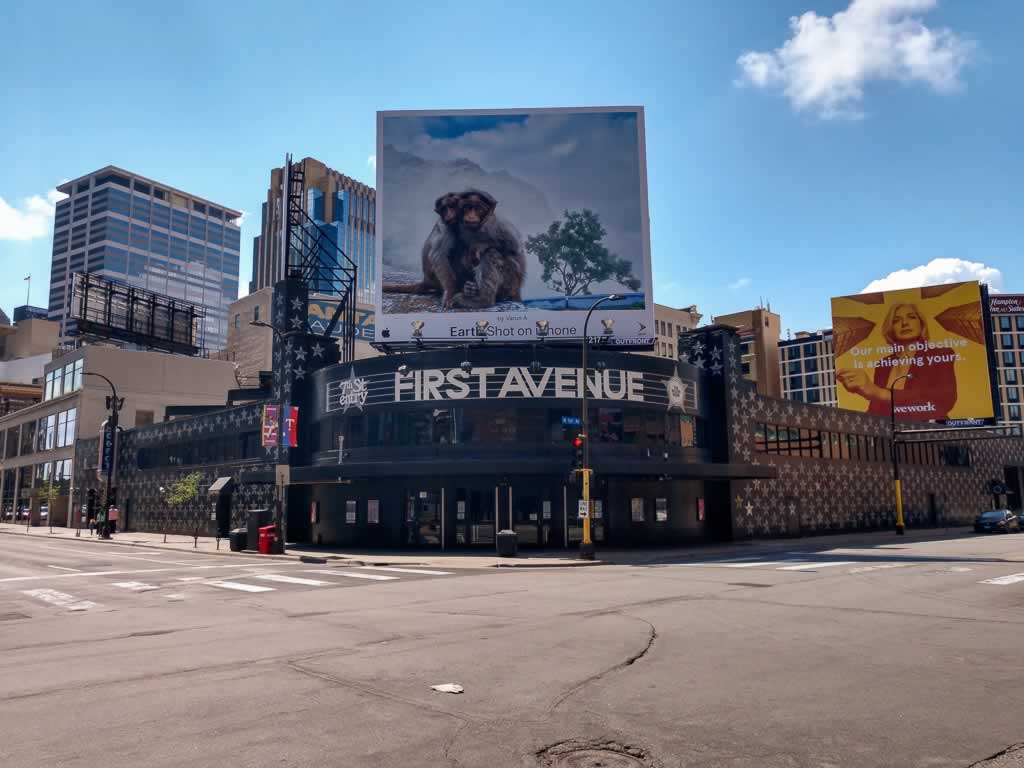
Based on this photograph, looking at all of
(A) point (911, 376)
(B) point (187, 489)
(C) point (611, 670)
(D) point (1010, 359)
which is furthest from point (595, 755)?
(D) point (1010, 359)

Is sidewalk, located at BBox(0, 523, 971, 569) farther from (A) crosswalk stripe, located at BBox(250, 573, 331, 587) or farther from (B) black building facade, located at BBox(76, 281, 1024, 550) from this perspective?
(A) crosswalk stripe, located at BBox(250, 573, 331, 587)

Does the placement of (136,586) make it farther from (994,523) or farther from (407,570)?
(994,523)

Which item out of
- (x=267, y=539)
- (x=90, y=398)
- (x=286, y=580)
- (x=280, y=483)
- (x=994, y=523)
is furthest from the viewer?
(x=90, y=398)

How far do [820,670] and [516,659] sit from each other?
372 cm

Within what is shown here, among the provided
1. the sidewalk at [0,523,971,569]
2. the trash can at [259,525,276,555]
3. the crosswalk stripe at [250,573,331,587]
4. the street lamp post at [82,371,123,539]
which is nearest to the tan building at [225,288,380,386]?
the street lamp post at [82,371,123,539]

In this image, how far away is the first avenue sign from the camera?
34312 mm

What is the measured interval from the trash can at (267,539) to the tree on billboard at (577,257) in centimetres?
1876

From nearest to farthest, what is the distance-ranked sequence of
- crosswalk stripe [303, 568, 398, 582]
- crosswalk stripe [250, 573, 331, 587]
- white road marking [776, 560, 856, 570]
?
crosswalk stripe [250, 573, 331, 587], crosswalk stripe [303, 568, 398, 582], white road marking [776, 560, 856, 570]

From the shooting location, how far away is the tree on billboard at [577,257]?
137 feet

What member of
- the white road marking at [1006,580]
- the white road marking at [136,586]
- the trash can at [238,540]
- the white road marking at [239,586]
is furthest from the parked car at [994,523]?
the white road marking at [136,586]

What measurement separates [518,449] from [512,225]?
1448 centimetres

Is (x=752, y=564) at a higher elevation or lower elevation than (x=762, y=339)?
lower

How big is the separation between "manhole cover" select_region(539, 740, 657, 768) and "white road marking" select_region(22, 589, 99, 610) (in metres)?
14.0

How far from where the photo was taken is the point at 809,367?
511ft
